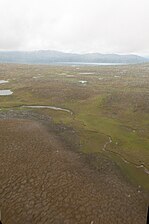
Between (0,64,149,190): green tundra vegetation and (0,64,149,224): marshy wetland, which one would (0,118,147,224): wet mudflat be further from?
(0,64,149,190): green tundra vegetation

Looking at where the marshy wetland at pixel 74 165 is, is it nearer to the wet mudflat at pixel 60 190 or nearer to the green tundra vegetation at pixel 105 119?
the wet mudflat at pixel 60 190

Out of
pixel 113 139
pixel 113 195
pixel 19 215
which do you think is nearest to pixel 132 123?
pixel 113 139

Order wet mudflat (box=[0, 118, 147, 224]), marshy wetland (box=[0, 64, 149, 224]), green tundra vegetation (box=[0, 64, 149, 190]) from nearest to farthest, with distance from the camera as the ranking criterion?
wet mudflat (box=[0, 118, 147, 224]), marshy wetland (box=[0, 64, 149, 224]), green tundra vegetation (box=[0, 64, 149, 190])

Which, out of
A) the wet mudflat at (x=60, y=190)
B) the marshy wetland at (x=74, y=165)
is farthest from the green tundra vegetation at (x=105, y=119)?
the wet mudflat at (x=60, y=190)

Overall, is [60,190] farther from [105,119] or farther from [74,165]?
[105,119]

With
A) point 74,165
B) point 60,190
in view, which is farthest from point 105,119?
point 60,190

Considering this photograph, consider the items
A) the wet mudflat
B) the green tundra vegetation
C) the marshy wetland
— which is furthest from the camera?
the green tundra vegetation

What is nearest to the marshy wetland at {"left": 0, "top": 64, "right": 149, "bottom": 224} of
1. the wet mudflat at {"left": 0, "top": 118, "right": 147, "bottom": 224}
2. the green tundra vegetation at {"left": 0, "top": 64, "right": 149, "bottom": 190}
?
the wet mudflat at {"left": 0, "top": 118, "right": 147, "bottom": 224}
